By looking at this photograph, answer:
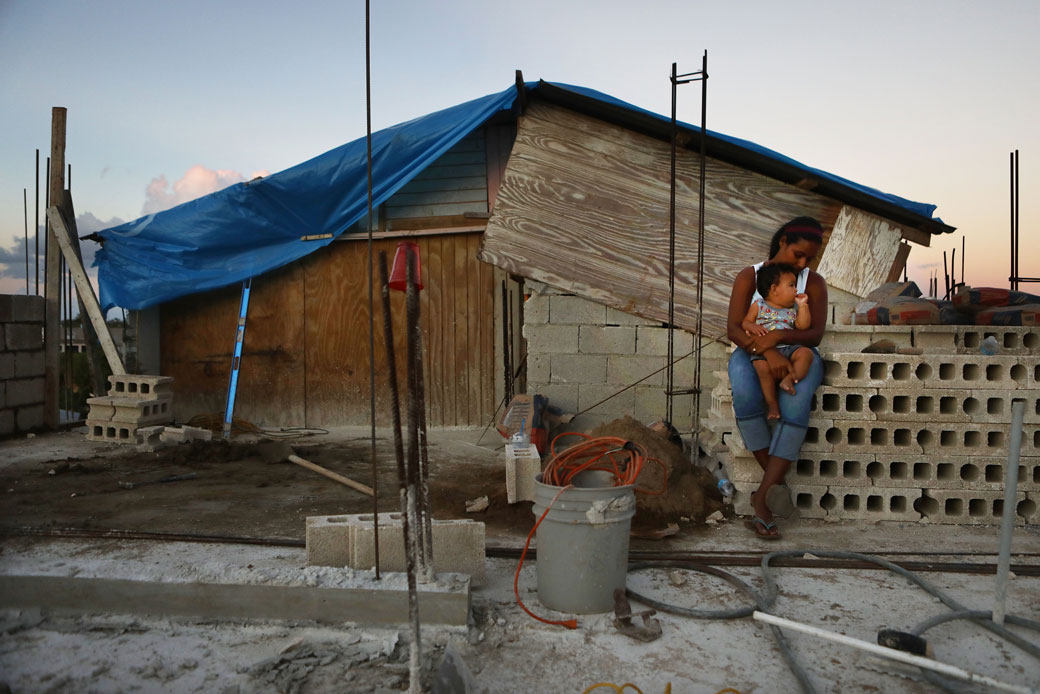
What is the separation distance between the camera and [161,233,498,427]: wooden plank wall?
8688 mm

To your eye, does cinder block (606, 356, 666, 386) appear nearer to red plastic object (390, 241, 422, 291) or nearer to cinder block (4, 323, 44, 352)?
red plastic object (390, 241, 422, 291)

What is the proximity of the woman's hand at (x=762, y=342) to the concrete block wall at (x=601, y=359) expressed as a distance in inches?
87.8

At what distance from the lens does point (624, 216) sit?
722 cm

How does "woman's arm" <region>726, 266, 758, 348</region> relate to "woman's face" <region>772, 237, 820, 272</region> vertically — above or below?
below

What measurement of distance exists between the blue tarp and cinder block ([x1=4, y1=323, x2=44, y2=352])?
98cm

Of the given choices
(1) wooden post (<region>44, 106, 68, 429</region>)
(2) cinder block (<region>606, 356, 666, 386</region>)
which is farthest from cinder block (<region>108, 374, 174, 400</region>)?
(2) cinder block (<region>606, 356, 666, 386</region>)

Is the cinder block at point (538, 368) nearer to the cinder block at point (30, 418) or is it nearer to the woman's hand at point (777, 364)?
the woman's hand at point (777, 364)

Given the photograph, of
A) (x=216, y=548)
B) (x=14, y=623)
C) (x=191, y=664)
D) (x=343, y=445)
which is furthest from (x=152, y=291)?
(x=191, y=664)

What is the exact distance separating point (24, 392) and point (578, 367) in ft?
22.8

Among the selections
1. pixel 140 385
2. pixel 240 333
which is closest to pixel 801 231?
pixel 240 333

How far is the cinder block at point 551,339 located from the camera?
7168mm

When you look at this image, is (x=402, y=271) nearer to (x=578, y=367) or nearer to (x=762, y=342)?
(x=762, y=342)

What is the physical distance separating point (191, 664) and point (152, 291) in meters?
7.02

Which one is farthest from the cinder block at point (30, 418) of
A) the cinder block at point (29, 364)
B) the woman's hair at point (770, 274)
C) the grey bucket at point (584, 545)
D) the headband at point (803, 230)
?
the headband at point (803, 230)
